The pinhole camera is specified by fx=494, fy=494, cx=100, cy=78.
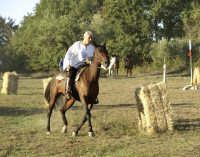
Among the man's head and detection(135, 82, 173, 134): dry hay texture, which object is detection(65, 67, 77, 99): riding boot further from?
detection(135, 82, 173, 134): dry hay texture

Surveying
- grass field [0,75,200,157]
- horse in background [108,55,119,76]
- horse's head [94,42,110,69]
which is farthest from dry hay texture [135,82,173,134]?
horse in background [108,55,119,76]

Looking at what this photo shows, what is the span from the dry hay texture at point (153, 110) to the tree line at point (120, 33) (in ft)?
144

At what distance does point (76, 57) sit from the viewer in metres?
12.9

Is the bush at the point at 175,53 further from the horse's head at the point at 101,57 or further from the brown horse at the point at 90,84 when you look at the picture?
the horse's head at the point at 101,57

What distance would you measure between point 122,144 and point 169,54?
47.5m

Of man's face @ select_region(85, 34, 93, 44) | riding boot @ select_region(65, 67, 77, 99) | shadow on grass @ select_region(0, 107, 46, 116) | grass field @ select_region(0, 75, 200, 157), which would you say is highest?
man's face @ select_region(85, 34, 93, 44)

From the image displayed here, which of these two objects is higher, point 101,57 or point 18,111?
point 101,57

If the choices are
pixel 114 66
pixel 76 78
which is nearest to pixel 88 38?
pixel 76 78

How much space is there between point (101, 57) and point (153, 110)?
1.88m

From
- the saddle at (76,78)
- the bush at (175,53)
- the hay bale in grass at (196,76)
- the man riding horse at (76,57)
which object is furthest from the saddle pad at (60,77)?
the bush at (175,53)

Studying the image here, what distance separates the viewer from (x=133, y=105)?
63.5 ft

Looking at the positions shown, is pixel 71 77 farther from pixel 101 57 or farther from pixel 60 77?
pixel 101 57

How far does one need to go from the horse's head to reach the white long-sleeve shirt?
74 centimetres

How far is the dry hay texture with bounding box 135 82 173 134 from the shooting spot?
479 inches
